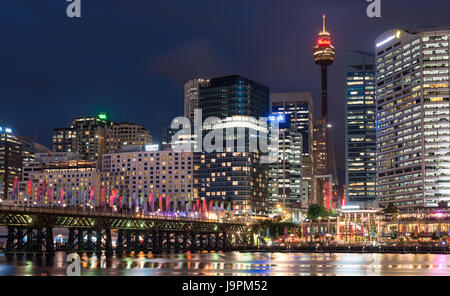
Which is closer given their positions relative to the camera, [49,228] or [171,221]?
[49,228]
